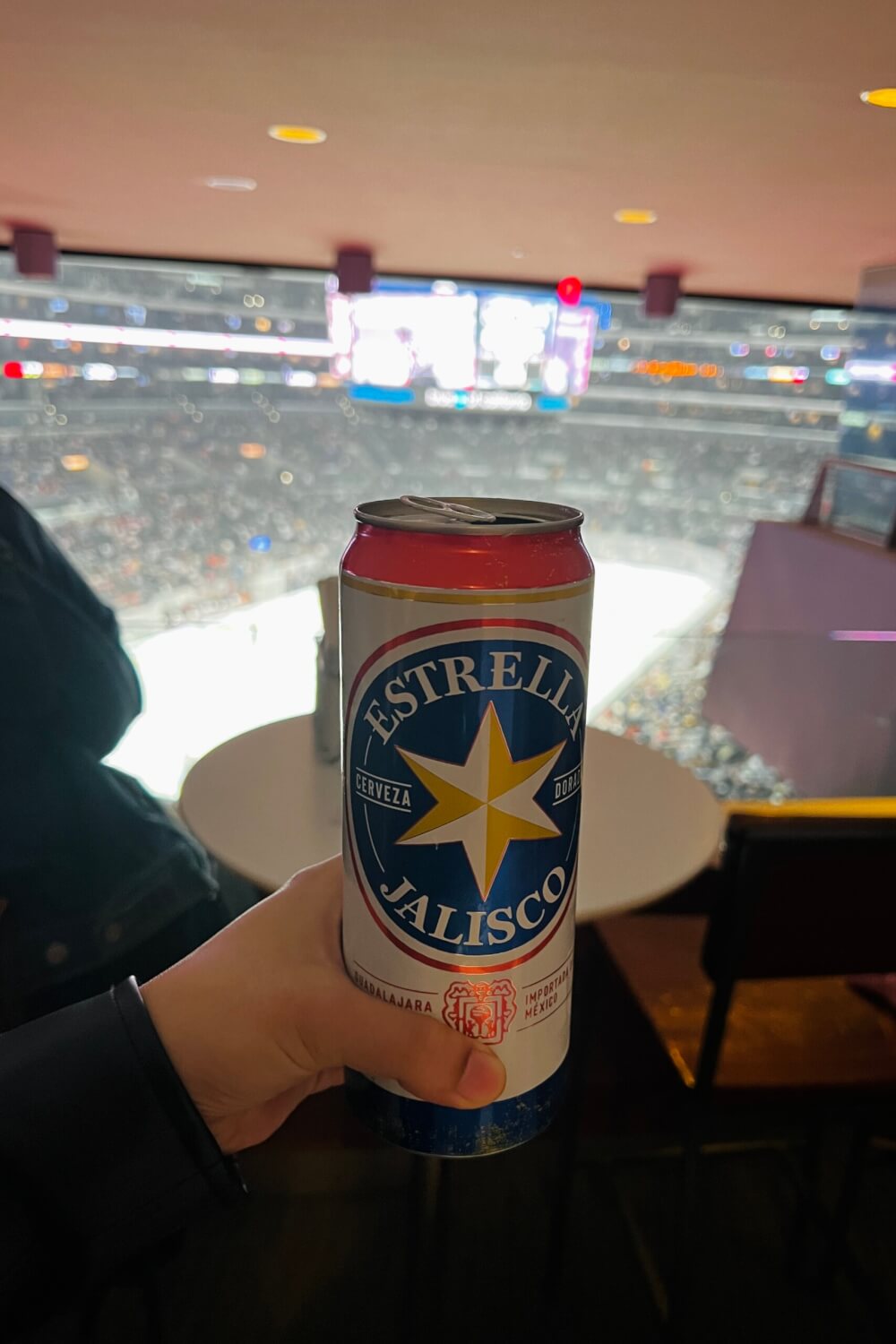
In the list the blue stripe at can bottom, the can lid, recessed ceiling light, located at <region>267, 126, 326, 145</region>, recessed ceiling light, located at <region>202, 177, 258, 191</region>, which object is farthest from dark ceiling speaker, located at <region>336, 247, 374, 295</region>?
the blue stripe at can bottom

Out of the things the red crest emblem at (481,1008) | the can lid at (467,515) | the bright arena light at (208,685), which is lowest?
the bright arena light at (208,685)

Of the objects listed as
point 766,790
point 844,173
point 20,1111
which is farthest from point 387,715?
point 766,790

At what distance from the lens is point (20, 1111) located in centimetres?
53

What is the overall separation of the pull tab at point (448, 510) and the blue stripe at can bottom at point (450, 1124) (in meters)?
0.41

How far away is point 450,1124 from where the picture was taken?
0.60 m

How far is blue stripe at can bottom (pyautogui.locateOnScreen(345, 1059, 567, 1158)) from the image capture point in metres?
0.60

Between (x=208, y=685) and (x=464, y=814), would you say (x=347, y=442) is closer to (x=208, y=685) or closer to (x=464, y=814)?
(x=208, y=685)

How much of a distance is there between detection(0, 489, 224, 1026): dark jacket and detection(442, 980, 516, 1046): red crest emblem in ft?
1.67

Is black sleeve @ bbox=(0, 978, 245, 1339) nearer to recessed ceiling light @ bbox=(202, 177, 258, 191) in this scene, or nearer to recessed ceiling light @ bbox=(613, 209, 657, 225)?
recessed ceiling light @ bbox=(202, 177, 258, 191)

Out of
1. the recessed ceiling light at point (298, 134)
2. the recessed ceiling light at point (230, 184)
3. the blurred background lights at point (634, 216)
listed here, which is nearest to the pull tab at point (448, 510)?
the recessed ceiling light at point (298, 134)

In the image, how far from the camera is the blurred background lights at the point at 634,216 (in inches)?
113

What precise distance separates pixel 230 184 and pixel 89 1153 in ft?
9.67

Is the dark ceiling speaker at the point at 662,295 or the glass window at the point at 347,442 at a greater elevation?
the dark ceiling speaker at the point at 662,295

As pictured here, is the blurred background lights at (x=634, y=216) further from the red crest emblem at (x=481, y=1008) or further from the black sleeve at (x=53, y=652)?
the red crest emblem at (x=481, y=1008)
